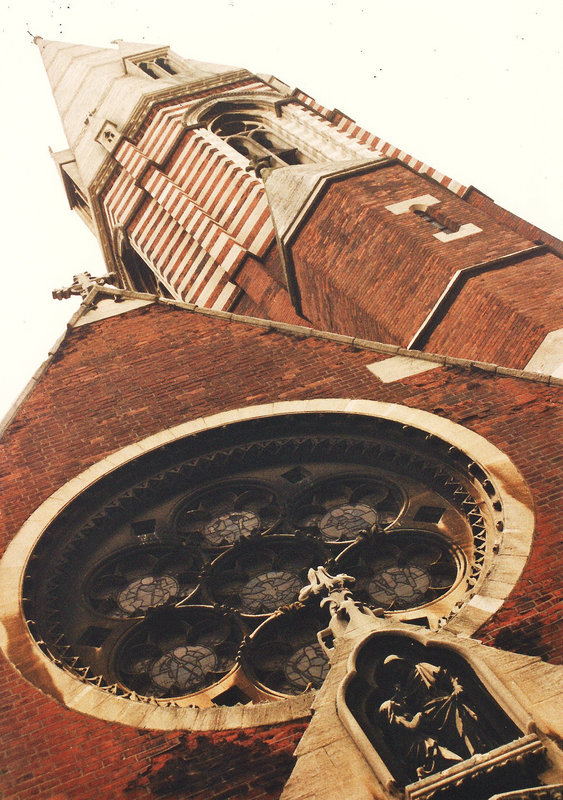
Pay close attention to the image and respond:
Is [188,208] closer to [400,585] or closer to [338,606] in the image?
[400,585]

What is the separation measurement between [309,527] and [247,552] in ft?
2.48

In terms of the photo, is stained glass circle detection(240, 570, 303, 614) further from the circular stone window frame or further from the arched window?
the arched window

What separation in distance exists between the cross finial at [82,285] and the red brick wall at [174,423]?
187 centimetres

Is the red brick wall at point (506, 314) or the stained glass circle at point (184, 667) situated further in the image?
the red brick wall at point (506, 314)

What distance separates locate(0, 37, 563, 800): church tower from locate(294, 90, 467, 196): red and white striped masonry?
355 inches

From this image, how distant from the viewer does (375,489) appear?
11203 millimetres

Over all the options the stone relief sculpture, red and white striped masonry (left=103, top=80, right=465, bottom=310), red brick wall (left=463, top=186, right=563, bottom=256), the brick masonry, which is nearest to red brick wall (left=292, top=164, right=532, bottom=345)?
the brick masonry

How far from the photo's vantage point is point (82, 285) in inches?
640

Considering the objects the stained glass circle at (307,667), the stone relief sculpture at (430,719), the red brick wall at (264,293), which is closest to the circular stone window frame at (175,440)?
the stone relief sculpture at (430,719)

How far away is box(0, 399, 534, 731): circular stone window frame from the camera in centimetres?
745

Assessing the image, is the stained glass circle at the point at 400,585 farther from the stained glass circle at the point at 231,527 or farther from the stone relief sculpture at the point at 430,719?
the stone relief sculpture at the point at 430,719

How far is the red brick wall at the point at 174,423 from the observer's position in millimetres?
7113

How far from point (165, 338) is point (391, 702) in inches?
315

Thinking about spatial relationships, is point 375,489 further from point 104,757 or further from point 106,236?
point 106,236
